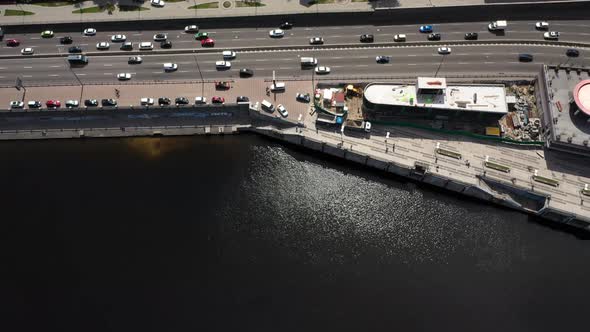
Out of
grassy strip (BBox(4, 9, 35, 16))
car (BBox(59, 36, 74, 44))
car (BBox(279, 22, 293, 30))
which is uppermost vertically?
grassy strip (BBox(4, 9, 35, 16))

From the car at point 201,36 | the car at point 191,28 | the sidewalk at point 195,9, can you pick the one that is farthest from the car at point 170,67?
the sidewalk at point 195,9

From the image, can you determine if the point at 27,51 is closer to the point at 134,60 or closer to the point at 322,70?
the point at 134,60

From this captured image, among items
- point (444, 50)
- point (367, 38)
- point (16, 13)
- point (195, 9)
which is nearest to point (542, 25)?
point (444, 50)

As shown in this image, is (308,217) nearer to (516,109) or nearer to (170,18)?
(516,109)

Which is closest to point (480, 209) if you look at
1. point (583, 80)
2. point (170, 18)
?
point (583, 80)

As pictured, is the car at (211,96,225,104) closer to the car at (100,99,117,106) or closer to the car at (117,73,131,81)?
the car at (117,73,131,81)

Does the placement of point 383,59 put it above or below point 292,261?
above

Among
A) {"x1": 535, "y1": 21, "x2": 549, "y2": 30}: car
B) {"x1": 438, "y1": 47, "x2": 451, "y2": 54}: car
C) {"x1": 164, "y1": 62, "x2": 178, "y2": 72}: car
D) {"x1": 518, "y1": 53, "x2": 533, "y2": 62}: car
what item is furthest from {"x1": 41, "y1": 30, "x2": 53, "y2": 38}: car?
{"x1": 535, "y1": 21, "x2": 549, "y2": 30}: car

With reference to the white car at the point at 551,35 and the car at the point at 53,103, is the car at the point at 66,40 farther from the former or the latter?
the white car at the point at 551,35
